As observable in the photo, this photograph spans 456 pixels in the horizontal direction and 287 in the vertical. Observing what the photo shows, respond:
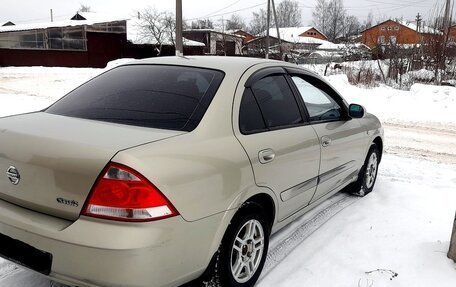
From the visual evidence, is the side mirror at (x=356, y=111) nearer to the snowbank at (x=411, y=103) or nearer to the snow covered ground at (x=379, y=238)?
the snow covered ground at (x=379, y=238)

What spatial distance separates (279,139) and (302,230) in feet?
4.00

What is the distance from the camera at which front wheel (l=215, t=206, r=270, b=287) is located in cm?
259

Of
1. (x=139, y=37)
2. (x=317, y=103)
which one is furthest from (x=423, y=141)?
Answer: (x=139, y=37)

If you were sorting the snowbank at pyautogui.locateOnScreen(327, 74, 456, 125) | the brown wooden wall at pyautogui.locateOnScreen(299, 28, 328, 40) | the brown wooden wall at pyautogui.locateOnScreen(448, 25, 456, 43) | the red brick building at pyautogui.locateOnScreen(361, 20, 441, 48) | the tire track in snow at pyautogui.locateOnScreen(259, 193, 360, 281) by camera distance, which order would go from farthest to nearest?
the brown wooden wall at pyautogui.locateOnScreen(299, 28, 328, 40), the red brick building at pyautogui.locateOnScreen(361, 20, 441, 48), the brown wooden wall at pyautogui.locateOnScreen(448, 25, 456, 43), the snowbank at pyautogui.locateOnScreen(327, 74, 456, 125), the tire track in snow at pyautogui.locateOnScreen(259, 193, 360, 281)

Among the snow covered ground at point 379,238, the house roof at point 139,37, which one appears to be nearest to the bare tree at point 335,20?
the house roof at point 139,37

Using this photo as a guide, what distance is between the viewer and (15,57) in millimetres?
34188

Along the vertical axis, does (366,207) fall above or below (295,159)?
below

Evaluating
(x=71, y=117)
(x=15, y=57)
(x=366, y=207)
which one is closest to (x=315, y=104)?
(x=366, y=207)

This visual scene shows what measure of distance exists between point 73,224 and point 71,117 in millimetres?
924

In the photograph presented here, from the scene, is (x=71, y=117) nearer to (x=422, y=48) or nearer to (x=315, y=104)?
(x=315, y=104)

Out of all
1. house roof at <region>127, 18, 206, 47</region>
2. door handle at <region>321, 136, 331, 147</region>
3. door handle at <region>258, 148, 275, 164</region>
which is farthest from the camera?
house roof at <region>127, 18, 206, 47</region>

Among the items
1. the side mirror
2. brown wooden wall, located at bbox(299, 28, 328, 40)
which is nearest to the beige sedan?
the side mirror

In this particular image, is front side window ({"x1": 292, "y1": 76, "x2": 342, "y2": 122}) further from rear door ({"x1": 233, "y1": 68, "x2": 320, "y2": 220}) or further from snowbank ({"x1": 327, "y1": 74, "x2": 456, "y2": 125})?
snowbank ({"x1": 327, "y1": 74, "x2": 456, "y2": 125})

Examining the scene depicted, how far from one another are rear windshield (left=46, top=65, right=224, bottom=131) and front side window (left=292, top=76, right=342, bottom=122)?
3.38 feet
